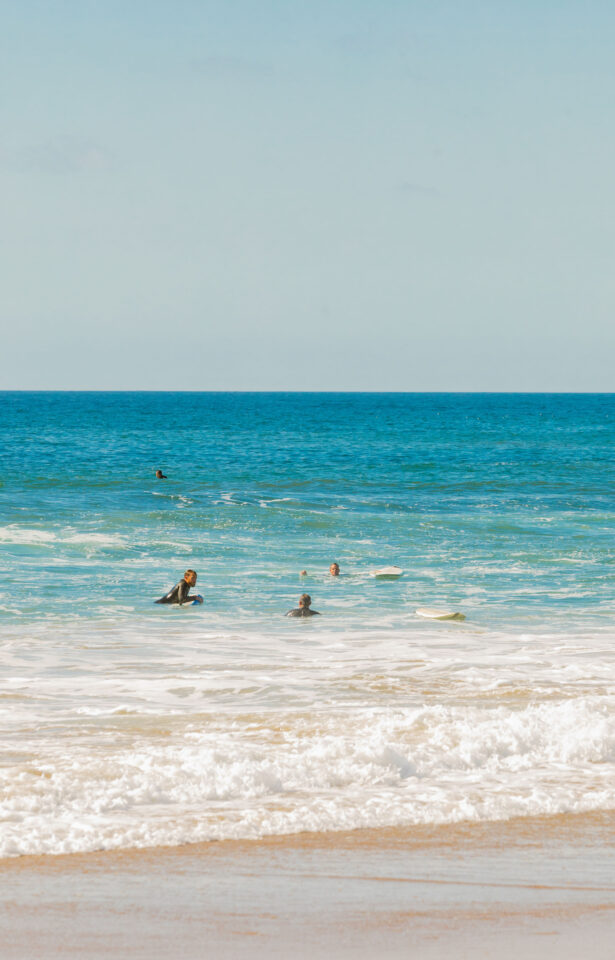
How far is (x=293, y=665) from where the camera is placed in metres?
13.9

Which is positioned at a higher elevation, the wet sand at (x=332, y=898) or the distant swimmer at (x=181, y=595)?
the wet sand at (x=332, y=898)

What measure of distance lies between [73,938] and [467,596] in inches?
574

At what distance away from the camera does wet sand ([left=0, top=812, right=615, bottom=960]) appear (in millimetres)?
5934

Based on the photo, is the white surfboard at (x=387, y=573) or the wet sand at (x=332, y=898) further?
the white surfboard at (x=387, y=573)

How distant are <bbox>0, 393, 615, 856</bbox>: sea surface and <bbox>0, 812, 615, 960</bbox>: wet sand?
1.41 feet

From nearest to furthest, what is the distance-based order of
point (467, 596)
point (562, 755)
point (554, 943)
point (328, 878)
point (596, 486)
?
1. point (554, 943)
2. point (328, 878)
3. point (562, 755)
4. point (467, 596)
5. point (596, 486)

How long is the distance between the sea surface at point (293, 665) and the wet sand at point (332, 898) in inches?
16.9

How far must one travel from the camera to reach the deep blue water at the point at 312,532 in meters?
19.0

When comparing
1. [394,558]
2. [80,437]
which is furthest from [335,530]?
[80,437]

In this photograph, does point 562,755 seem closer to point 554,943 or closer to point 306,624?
point 554,943

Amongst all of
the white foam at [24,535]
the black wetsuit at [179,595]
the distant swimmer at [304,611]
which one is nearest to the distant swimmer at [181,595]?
the black wetsuit at [179,595]

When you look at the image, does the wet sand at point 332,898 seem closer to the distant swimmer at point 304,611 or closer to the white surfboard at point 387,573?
the distant swimmer at point 304,611

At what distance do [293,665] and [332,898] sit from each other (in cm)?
735

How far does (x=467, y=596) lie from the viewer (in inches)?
774
